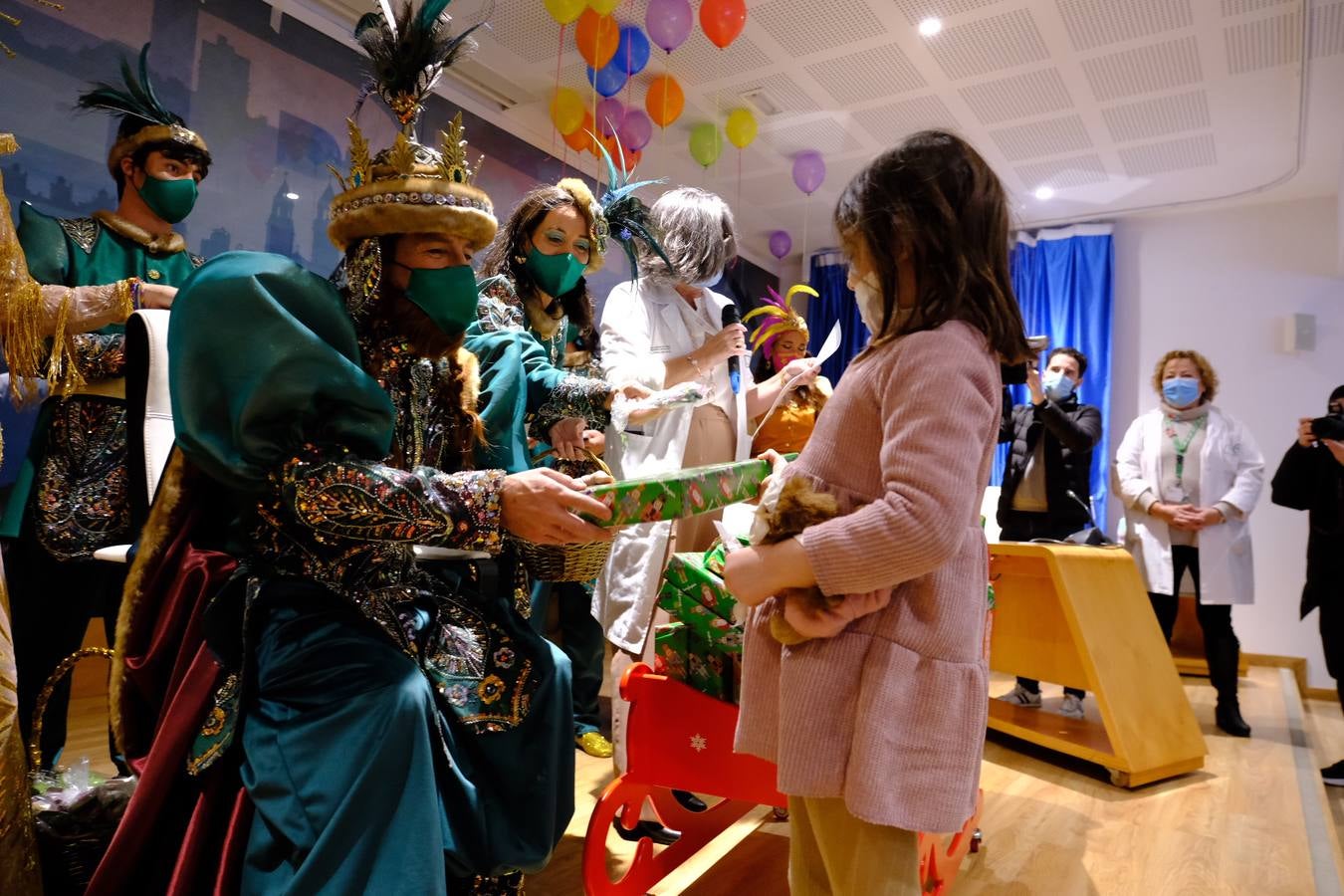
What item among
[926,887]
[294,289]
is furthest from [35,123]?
[926,887]

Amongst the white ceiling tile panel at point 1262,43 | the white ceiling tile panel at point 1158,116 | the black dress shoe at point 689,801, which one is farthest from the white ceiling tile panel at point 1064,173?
the black dress shoe at point 689,801

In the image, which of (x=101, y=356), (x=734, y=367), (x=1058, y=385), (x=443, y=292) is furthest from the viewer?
(x=1058, y=385)

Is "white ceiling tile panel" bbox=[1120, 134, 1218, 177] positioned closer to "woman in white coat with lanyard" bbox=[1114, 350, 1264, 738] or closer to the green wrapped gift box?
"woman in white coat with lanyard" bbox=[1114, 350, 1264, 738]

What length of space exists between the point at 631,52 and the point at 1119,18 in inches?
94.9

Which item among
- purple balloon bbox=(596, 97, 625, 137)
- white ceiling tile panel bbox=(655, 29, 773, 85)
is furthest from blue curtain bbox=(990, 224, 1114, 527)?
purple balloon bbox=(596, 97, 625, 137)

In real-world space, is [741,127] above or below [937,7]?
below

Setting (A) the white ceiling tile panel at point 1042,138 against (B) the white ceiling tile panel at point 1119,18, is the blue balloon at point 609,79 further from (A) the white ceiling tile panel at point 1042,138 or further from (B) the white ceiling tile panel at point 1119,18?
(A) the white ceiling tile panel at point 1042,138

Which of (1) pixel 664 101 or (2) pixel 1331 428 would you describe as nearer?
(2) pixel 1331 428

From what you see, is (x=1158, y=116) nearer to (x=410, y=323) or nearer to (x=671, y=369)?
(x=671, y=369)

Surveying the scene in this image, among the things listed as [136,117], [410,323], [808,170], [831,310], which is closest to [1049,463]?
[808,170]

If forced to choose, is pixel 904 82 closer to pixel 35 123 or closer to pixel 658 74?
pixel 658 74

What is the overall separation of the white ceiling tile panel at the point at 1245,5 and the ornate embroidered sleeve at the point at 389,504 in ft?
14.8

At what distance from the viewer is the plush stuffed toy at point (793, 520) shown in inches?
43.6

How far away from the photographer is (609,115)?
4578 mm
